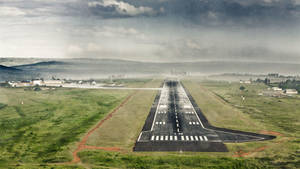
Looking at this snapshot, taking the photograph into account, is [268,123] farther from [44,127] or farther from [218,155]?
[44,127]

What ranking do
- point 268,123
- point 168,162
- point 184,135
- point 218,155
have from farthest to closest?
point 268,123 < point 184,135 < point 218,155 < point 168,162

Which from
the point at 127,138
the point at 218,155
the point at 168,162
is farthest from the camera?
the point at 127,138

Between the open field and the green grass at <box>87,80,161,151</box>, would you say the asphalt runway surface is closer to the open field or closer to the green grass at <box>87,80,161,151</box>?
the green grass at <box>87,80,161,151</box>

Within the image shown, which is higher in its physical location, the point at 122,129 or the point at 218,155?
the point at 122,129

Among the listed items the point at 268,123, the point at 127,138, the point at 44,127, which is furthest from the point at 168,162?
the point at 268,123

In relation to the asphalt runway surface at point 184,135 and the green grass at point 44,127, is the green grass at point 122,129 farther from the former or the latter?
the green grass at point 44,127

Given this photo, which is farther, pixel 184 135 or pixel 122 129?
pixel 122 129

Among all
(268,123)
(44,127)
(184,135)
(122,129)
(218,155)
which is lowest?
(218,155)

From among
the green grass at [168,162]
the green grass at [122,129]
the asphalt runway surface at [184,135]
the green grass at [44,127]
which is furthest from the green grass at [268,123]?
the green grass at [44,127]

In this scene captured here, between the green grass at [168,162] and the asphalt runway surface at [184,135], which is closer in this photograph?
the green grass at [168,162]
